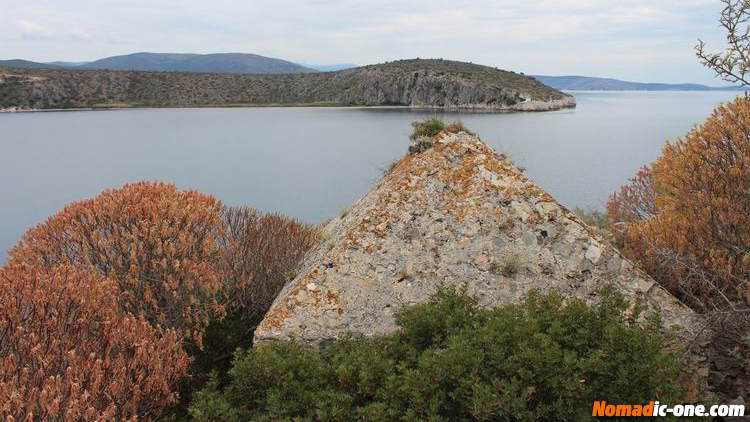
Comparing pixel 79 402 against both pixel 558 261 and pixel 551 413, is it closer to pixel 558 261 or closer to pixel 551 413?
pixel 551 413

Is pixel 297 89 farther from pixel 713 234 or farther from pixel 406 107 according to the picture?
pixel 713 234

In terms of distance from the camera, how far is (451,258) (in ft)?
20.8

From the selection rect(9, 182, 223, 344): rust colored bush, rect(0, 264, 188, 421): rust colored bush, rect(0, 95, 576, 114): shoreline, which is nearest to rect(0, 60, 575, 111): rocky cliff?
rect(0, 95, 576, 114): shoreline

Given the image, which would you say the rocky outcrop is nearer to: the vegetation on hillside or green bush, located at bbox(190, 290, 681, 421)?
the vegetation on hillside

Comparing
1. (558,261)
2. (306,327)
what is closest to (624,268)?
(558,261)

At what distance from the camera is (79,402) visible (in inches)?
165

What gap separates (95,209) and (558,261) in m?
5.89

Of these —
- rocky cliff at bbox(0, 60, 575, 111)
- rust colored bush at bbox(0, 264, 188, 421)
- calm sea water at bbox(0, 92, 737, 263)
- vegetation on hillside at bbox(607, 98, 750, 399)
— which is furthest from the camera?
rocky cliff at bbox(0, 60, 575, 111)

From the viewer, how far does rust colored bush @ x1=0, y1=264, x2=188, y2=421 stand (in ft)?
13.6

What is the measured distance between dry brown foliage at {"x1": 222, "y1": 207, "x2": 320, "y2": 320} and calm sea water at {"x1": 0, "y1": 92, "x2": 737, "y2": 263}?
7.46 m

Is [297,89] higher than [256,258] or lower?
higher

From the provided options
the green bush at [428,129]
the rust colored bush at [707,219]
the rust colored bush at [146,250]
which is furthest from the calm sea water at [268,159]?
the rust colored bush at [707,219]

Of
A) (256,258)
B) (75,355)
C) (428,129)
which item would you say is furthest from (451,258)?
(75,355)

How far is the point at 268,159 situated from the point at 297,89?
8488 centimetres
